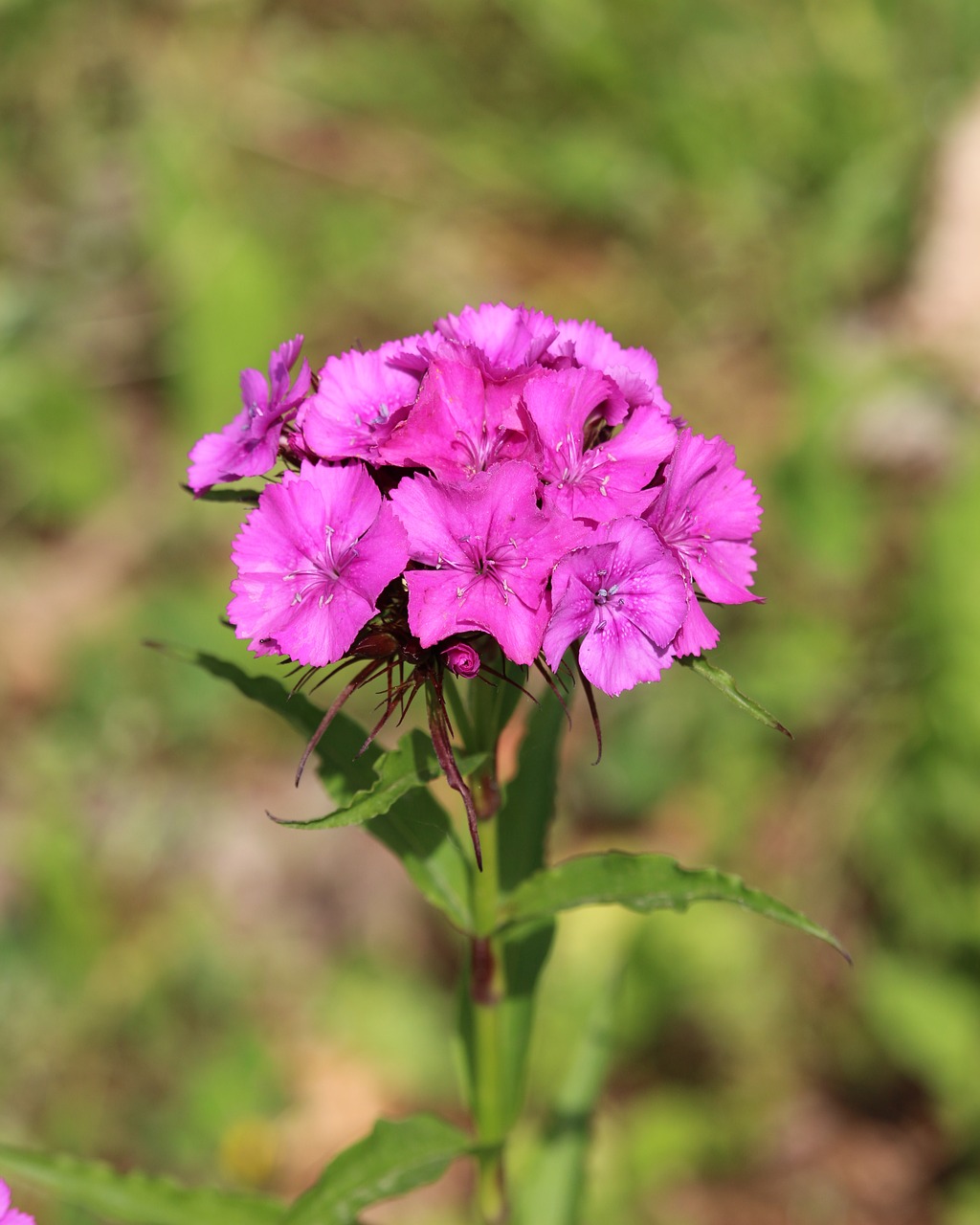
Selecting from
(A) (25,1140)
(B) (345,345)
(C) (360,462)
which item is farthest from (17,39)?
(C) (360,462)

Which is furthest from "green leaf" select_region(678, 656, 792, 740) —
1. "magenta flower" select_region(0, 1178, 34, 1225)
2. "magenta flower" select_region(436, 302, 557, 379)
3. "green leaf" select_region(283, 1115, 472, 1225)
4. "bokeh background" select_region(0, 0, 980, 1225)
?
"bokeh background" select_region(0, 0, 980, 1225)

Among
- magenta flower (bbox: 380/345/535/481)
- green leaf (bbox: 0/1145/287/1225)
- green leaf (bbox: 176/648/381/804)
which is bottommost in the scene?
green leaf (bbox: 0/1145/287/1225)

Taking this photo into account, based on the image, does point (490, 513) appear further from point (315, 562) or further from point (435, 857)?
→ point (435, 857)

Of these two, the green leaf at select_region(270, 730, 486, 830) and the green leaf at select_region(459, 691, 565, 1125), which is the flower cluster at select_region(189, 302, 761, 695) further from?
the green leaf at select_region(459, 691, 565, 1125)

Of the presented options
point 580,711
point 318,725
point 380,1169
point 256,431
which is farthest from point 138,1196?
point 580,711

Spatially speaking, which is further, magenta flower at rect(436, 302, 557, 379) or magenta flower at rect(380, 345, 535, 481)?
magenta flower at rect(436, 302, 557, 379)

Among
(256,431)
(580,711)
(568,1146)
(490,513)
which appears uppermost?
(580,711)
